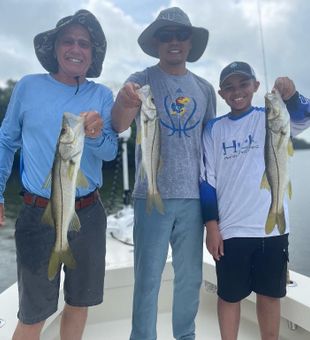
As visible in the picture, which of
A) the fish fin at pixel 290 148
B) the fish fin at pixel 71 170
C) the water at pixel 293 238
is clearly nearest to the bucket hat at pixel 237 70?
the fish fin at pixel 290 148

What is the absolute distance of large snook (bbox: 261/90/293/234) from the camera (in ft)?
8.46

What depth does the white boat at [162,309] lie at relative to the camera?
11.4 ft

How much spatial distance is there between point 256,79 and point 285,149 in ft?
2.50

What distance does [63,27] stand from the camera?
2.68m

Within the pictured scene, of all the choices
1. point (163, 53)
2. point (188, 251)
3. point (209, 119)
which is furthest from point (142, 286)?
Answer: point (163, 53)

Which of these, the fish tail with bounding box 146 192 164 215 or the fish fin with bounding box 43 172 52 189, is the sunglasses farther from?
the fish fin with bounding box 43 172 52 189

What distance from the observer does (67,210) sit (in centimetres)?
232

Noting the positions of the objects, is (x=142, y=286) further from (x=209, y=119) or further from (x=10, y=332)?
(x=209, y=119)

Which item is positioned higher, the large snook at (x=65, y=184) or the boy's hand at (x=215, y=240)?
the large snook at (x=65, y=184)

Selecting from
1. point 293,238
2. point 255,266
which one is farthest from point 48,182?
point 293,238

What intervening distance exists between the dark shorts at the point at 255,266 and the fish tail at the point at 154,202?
61cm

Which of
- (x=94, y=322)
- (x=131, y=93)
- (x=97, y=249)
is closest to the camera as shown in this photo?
(x=131, y=93)

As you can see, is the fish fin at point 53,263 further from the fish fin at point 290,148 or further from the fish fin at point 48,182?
the fish fin at point 290,148

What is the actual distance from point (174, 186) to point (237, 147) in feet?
1.92
